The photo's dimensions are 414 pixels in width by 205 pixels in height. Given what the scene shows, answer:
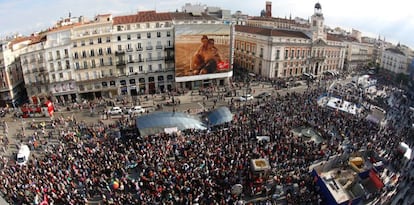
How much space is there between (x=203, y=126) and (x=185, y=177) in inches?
499

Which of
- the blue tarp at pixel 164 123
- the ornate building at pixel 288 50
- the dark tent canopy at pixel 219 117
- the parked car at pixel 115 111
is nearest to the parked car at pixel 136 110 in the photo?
the parked car at pixel 115 111

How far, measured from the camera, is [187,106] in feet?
167

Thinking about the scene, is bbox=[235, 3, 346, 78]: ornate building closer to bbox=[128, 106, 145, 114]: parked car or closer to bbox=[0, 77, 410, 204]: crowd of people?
bbox=[0, 77, 410, 204]: crowd of people

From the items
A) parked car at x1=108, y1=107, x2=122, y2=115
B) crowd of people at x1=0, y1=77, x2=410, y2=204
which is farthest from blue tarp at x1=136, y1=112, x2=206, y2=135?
parked car at x1=108, y1=107, x2=122, y2=115

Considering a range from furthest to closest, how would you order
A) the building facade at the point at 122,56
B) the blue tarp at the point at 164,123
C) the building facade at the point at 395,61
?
the building facade at the point at 395,61
the building facade at the point at 122,56
the blue tarp at the point at 164,123

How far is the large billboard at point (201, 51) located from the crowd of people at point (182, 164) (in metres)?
19.2

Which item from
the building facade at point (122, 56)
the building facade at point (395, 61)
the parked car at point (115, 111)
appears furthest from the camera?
the building facade at point (395, 61)

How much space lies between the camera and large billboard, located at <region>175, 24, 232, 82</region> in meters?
54.4

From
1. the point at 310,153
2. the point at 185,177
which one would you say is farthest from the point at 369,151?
the point at 185,177

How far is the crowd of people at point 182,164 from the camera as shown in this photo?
26141 millimetres

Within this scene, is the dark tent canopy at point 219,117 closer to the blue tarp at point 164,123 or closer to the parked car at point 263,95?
the blue tarp at point 164,123

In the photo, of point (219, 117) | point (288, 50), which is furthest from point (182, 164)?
point (288, 50)

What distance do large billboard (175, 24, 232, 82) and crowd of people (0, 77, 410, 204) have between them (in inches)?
756

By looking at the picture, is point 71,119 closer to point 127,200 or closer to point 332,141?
point 127,200
